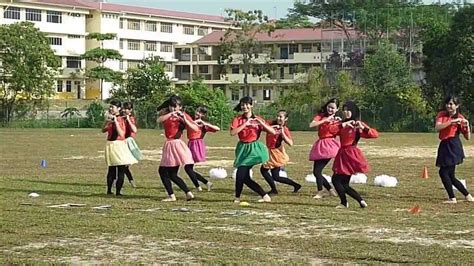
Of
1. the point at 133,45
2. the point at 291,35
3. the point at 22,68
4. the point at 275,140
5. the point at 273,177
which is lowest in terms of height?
the point at 273,177

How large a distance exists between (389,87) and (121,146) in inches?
1709

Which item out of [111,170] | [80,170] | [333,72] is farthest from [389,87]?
[111,170]

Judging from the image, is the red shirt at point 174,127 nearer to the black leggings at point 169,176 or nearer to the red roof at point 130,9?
the black leggings at point 169,176

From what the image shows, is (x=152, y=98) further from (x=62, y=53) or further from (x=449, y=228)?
(x=449, y=228)

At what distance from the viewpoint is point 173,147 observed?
48.1 ft

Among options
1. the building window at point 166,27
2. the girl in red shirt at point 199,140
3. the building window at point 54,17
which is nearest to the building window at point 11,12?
the building window at point 54,17

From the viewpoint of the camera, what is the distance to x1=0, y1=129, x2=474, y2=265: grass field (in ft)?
31.2

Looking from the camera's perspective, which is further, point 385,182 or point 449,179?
point 385,182

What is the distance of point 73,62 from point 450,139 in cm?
7469

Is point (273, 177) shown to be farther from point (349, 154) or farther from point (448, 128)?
point (448, 128)

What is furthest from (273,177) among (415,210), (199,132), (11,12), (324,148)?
(11,12)

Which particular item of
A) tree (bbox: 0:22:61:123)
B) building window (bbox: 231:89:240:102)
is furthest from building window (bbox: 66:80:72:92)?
tree (bbox: 0:22:61:123)

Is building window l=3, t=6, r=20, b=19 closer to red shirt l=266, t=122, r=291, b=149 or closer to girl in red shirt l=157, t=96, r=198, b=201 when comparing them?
red shirt l=266, t=122, r=291, b=149

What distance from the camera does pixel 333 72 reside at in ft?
203
